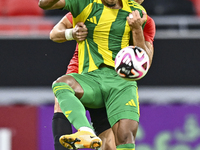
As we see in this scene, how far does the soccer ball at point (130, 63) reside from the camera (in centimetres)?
398

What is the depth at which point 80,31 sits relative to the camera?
4.32 metres

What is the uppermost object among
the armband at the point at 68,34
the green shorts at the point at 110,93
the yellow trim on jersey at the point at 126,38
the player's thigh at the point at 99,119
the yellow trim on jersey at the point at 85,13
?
the yellow trim on jersey at the point at 85,13

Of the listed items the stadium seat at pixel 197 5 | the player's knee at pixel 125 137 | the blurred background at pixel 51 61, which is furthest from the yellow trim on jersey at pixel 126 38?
the stadium seat at pixel 197 5

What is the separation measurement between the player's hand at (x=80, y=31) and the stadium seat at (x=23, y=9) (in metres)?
4.73

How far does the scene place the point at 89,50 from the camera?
14.3ft

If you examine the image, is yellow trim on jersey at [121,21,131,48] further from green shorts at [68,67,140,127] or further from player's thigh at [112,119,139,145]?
player's thigh at [112,119,139,145]

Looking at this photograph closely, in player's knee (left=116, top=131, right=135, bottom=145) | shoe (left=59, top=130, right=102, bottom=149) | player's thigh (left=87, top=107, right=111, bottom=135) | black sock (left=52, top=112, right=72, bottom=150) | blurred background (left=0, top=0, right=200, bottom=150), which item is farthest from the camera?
blurred background (left=0, top=0, right=200, bottom=150)

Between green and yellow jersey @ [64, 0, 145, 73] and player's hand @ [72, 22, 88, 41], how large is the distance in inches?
1.4

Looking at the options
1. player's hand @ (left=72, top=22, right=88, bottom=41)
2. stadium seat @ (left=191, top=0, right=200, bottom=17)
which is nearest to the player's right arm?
player's hand @ (left=72, top=22, right=88, bottom=41)

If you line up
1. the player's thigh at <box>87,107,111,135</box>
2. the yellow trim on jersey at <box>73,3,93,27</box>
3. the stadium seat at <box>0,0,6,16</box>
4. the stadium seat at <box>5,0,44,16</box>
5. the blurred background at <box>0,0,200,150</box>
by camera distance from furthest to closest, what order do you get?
the stadium seat at <box>0,0,6,16</box>, the stadium seat at <box>5,0,44,16</box>, the blurred background at <box>0,0,200,150</box>, the player's thigh at <box>87,107,111,135</box>, the yellow trim on jersey at <box>73,3,93,27</box>

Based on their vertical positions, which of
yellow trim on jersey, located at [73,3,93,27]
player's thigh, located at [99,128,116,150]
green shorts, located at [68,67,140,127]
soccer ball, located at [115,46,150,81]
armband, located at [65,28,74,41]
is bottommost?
player's thigh, located at [99,128,116,150]

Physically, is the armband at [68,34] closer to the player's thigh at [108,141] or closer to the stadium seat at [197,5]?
the player's thigh at [108,141]

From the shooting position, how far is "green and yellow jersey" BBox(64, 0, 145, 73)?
4.30m

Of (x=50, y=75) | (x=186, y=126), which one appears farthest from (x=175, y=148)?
(x=50, y=75)
